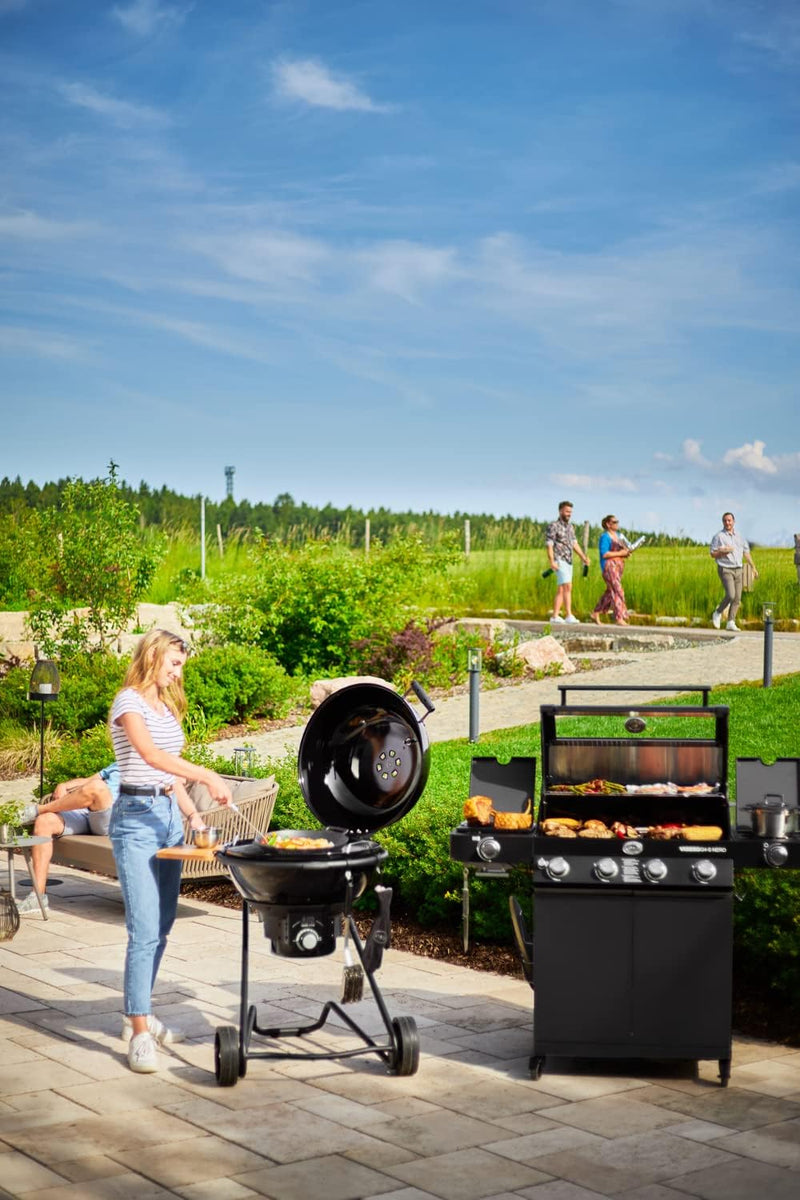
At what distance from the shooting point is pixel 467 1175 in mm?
4016

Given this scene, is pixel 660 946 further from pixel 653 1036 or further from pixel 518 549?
pixel 518 549

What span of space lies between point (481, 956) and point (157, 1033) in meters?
1.94

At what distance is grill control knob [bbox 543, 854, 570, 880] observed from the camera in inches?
195

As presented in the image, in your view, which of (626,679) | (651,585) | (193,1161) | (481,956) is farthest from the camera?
(651,585)

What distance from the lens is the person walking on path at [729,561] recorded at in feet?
62.7

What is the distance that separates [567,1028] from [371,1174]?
3.79 feet

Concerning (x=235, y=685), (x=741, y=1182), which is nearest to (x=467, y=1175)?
(x=741, y=1182)

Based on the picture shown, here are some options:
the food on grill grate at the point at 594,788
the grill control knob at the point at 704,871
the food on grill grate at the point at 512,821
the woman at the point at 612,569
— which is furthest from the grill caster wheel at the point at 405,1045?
the woman at the point at 612,569

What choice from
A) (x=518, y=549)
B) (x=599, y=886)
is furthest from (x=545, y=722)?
(x=518, y=549)

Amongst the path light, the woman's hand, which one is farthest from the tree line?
the woman's hand

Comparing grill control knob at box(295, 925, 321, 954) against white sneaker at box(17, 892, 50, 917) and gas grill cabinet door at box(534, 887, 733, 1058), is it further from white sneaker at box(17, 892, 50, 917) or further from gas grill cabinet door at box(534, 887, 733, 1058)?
white sneaker at box(17, 892, 50, 917)

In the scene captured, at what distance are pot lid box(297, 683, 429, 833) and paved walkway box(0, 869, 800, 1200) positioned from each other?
886 mm

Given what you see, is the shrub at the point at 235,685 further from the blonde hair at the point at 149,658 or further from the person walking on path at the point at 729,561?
the blonde hair at the point at 149,658

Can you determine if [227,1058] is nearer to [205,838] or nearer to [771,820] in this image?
[205,838]
